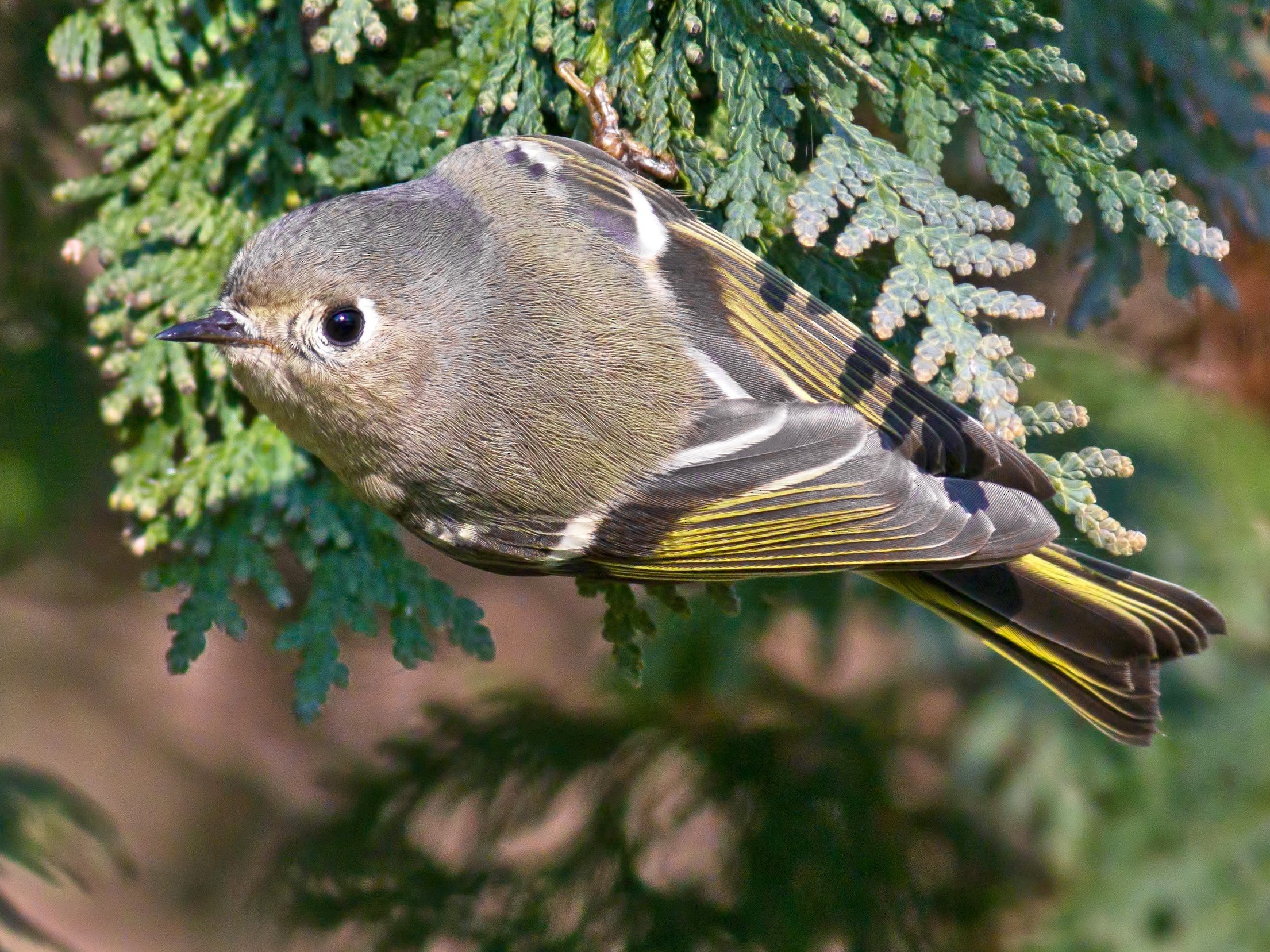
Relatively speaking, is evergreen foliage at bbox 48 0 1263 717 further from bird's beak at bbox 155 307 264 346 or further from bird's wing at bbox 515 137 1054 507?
bird's beak at bbox 155 307 264 346

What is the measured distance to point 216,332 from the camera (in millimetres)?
1518

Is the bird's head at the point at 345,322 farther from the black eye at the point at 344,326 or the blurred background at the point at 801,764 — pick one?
the blurred background at the point at 801,764

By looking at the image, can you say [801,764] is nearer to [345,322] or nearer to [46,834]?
[345,322]

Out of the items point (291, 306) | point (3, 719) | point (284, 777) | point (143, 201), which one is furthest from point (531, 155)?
point (3, 719)

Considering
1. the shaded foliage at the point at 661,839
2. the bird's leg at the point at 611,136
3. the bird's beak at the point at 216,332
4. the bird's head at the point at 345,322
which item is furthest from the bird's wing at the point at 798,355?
the shaded foliage at the point at 661,839

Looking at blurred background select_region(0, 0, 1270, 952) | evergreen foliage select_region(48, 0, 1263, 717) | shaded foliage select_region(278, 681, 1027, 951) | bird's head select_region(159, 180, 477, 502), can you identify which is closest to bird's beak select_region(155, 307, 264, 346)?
bird's head select_region(159, 180, 477, 502)

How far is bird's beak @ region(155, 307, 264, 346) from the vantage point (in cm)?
151

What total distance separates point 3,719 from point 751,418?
2440mm

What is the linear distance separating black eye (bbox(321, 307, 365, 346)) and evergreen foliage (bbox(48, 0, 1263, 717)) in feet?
1.21

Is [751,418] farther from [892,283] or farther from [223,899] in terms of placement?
[223,899]

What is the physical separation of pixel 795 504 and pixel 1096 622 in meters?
0.43

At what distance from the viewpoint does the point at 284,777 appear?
3.13 meters

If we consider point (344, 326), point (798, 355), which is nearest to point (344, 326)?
point (344, 326)

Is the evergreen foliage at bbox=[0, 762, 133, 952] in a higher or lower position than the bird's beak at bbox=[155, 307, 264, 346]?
lower
